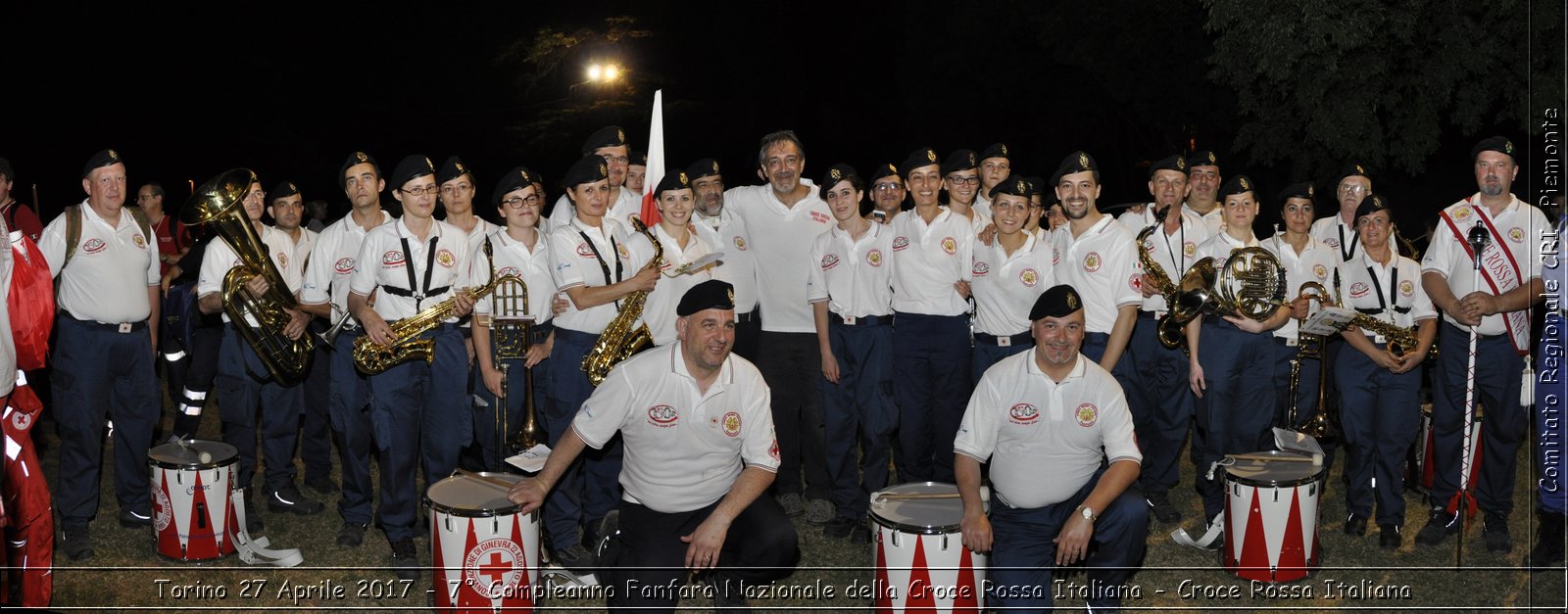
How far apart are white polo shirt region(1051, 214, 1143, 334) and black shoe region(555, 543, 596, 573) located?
3.18m

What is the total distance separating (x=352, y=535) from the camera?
26.2ft

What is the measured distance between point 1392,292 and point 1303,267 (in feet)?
1.81

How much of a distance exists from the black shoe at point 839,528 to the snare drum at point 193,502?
3442 mm

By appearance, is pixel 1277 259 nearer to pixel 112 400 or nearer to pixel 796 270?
pixel 796 270

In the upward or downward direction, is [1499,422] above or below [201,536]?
above

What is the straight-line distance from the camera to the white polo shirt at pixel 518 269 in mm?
7590

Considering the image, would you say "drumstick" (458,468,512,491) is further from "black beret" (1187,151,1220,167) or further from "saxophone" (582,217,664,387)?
"black beret" (1187,151,1220,167)

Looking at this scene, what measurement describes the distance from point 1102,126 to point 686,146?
990cm

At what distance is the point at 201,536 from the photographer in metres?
7.63

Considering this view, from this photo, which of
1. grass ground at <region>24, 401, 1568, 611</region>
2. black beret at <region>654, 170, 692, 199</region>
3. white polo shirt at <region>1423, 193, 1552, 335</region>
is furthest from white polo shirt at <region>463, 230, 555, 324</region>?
white polo shirt at <region>1423, 193, 1552, 335</region>

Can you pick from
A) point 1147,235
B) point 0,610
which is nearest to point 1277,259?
point 1147,235

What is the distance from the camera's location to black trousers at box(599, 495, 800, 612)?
6.01 metres

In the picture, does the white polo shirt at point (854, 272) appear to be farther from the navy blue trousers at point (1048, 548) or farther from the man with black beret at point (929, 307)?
the navy blue trousers at point (1048, 548)

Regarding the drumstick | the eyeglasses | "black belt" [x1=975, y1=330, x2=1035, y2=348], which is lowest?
the drumstick
